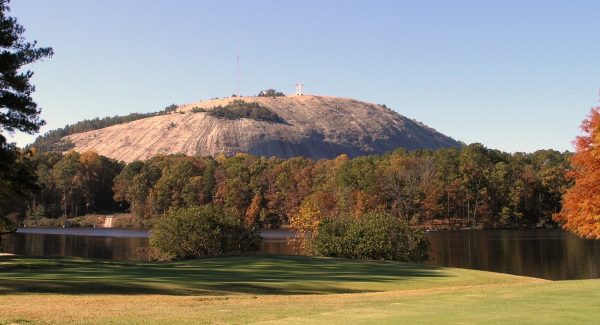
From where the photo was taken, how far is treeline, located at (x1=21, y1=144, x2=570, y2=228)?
112812 mm

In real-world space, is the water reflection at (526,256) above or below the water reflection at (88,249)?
below

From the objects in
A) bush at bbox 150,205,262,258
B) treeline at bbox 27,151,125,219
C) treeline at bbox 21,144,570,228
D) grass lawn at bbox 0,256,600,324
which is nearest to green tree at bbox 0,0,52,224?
grass lawn at bbox 0,256,600,324

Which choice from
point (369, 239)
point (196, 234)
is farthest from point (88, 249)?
point (369, 239)

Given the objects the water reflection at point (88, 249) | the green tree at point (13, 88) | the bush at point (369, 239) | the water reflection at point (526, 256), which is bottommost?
the water reflection at point (526, 256)

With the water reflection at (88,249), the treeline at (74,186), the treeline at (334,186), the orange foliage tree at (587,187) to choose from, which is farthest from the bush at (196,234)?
the treeline at (74,186)

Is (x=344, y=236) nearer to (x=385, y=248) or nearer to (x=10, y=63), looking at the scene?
(x=385, y=248)

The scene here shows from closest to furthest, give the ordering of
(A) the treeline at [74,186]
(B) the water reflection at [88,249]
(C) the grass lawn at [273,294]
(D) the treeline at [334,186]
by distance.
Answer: (C) the grass lawn at [273,294]
(B) the water reflection at [88,249]
(D) the treeline at [334,186]
(A) the treeline at [74,186]

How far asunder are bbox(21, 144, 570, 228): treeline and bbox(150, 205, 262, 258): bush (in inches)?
1901

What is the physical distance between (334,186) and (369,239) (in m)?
72.7

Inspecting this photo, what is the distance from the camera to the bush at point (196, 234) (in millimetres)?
46188

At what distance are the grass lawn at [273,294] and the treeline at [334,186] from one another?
6317 cm

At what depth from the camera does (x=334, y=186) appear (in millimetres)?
117812

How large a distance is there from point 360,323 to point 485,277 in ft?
67.0

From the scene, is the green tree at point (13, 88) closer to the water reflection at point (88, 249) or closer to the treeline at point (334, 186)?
the water reflection at point (88, 249)
